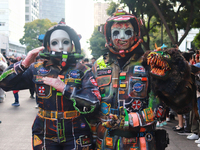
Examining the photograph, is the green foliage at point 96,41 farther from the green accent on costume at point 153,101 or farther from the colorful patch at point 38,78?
the green accent on costume at point 153,101

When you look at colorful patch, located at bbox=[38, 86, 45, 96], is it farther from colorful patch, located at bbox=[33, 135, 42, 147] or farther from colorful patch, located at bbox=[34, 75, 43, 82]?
colorful patch, located at bbox=[33, 135, 42, 147]

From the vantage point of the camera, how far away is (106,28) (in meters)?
3.33

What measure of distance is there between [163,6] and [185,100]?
13400mm

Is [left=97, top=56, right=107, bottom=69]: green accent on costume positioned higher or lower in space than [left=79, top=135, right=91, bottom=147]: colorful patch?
higher

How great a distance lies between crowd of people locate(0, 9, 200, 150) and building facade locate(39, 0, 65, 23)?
15030cm

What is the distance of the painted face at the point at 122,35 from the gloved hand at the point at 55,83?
2.75 feet

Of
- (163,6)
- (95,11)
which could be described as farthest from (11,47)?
(95,11)

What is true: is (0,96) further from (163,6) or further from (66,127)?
(163,6)

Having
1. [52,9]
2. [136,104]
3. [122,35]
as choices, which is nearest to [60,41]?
[122,35]

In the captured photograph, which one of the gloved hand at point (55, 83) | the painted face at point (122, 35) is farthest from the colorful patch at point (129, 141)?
the painted face at point (122, 35)

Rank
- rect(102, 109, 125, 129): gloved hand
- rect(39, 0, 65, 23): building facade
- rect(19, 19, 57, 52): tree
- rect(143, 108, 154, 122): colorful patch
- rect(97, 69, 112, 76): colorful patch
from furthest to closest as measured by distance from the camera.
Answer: rect(39, 0, 65, 23): building facade → rect(19, 19, 57, 52): tree → rect(97, 69, 112, 76): colorful patch → rect(143, 108, 154, 122): colorful patch → rect(102, 109, 125, 129): gloved hand

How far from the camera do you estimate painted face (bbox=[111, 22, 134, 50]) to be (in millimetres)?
3135

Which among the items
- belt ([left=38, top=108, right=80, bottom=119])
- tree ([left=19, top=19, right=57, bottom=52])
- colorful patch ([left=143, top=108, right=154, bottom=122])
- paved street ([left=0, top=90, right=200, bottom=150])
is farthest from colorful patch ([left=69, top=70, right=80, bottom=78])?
tree ([left=19, top=19, right=57, bottom=52])

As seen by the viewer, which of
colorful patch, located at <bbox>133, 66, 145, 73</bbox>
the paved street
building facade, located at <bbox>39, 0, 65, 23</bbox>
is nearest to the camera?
colorful patch, located at <bbox>133, 66, 145, 73</bbox>
